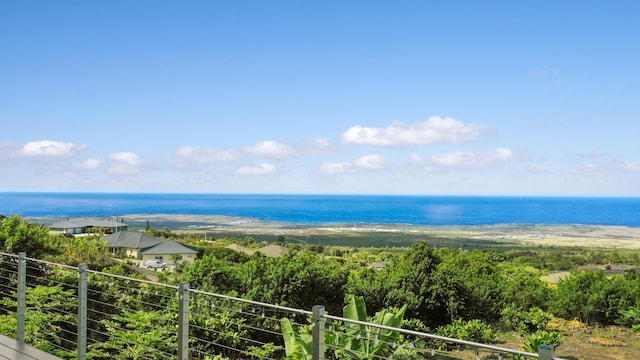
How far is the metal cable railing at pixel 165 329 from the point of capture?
9.11 feet

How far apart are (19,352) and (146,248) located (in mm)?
38282

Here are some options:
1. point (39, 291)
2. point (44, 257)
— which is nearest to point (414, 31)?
point (44, 257)

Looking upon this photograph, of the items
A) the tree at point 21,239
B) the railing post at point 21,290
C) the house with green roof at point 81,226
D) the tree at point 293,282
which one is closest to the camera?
the railing post at point 21,290

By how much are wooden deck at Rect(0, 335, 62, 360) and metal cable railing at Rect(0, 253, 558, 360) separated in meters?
0.10

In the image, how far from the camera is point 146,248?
39.8 m

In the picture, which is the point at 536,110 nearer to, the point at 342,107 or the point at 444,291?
the point at 342,107

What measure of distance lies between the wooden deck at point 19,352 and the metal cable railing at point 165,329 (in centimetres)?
10

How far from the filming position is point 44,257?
1044cm

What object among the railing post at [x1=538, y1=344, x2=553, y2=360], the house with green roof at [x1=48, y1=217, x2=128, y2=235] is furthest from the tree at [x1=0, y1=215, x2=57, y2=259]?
the house with green roof at [x1=48, y1=217, x2=128, y2=235]

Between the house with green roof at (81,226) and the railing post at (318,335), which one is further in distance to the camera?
the house with green roof at (81,226)

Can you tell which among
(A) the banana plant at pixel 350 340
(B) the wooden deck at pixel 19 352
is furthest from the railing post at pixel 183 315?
(A) the banana plant at pixel 350 340

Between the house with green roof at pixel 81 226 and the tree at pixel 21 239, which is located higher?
the tree at pixel 21 239

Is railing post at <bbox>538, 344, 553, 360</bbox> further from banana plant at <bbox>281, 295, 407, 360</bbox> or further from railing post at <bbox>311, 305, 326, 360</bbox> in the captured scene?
banana plant at <bbox>281, 295, 407, 360</bbox>

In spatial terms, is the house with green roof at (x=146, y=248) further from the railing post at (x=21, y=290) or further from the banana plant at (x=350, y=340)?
the railing post at (x=21, y=290)
